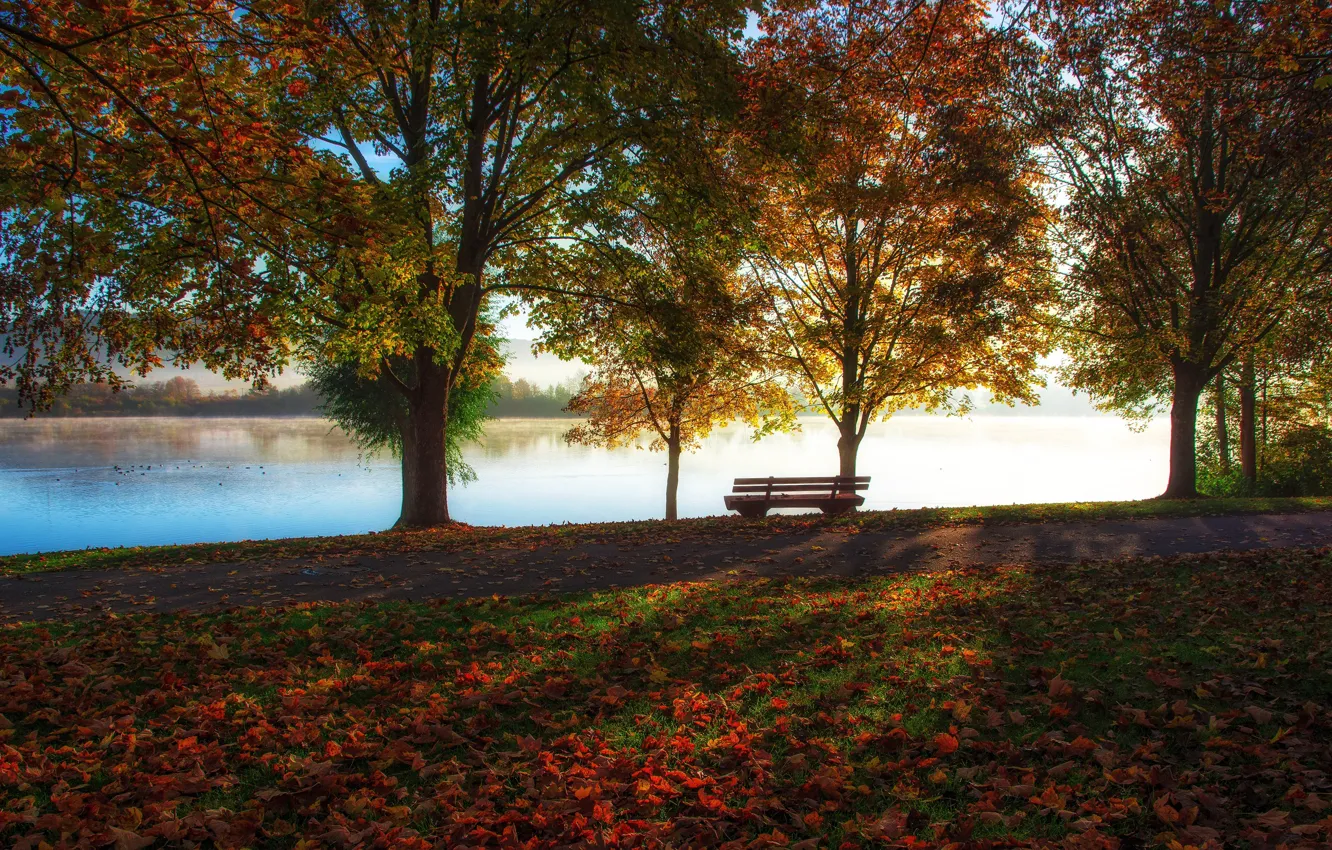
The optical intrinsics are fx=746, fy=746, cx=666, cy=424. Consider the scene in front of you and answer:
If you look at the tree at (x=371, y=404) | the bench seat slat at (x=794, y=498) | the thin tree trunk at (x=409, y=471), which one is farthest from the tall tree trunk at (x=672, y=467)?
the thin tree trunk at (x=409, y=471)

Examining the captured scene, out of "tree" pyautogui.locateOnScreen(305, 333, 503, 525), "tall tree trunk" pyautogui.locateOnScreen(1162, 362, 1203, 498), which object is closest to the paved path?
"tall tree trunk" pyautogui.locateOnScreen(1162, 362, 1203, 498)

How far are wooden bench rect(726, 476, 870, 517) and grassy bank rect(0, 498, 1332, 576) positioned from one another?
0.78 m

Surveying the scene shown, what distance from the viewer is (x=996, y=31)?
329 inches

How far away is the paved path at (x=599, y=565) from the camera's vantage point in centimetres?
816

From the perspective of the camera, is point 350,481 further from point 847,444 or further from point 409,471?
point 847,444

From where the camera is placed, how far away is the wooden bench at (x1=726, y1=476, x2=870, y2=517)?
1562 cm

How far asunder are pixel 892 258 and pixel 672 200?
29.8ft

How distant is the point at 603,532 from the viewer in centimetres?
1288

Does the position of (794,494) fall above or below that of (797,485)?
below

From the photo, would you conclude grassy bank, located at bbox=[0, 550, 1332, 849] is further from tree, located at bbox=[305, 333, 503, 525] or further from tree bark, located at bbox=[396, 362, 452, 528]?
tree, located at bbox=[305, 333, 503, 525]

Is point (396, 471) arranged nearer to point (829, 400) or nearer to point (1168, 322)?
point (829, 400)

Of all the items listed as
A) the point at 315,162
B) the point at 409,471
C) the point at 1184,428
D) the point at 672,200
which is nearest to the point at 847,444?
the point at 1184,428

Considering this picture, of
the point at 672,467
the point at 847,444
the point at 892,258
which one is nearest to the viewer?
the point at 892,258

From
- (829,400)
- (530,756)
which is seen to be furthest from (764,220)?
(530,756)
